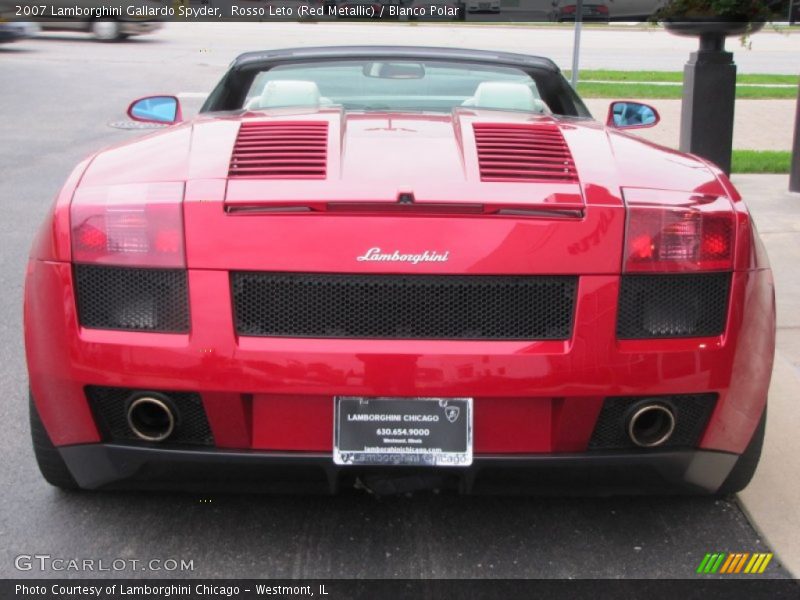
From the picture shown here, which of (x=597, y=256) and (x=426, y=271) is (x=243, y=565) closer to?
(x=426, y=271)

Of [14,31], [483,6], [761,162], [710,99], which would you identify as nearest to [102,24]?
[14,31]

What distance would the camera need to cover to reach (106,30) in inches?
1085

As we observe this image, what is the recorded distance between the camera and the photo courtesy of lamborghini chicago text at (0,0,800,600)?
2646 millimetres

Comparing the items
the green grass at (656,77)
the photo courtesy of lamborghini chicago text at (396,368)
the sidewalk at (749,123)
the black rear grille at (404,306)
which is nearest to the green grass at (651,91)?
the sidewalk at (749,123)

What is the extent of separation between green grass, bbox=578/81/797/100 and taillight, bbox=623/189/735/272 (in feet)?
42.5

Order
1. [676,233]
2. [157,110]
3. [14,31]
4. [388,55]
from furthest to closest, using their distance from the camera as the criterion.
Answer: [14,31]
[157,110]
[388,55]
[676,233]

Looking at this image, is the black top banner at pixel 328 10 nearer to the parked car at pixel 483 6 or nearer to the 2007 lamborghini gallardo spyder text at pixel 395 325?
the parked car at pixel 483 6

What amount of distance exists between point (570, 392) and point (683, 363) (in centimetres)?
30

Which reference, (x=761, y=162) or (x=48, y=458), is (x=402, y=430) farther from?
(x=761, y=162)

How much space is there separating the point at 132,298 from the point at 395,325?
0.66 metres

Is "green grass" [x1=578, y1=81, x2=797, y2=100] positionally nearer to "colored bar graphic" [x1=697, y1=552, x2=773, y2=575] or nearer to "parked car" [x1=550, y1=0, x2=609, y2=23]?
"colored bar graphic" [x1=697, y1=552, x2=773, y2=575]

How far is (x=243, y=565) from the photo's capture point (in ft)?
9.75

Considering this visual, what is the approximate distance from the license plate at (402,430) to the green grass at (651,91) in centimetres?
1326

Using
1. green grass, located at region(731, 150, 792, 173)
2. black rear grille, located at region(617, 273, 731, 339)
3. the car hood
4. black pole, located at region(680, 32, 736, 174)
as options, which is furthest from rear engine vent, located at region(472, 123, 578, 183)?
green grass, located at region(731, 150, 792, 173)
